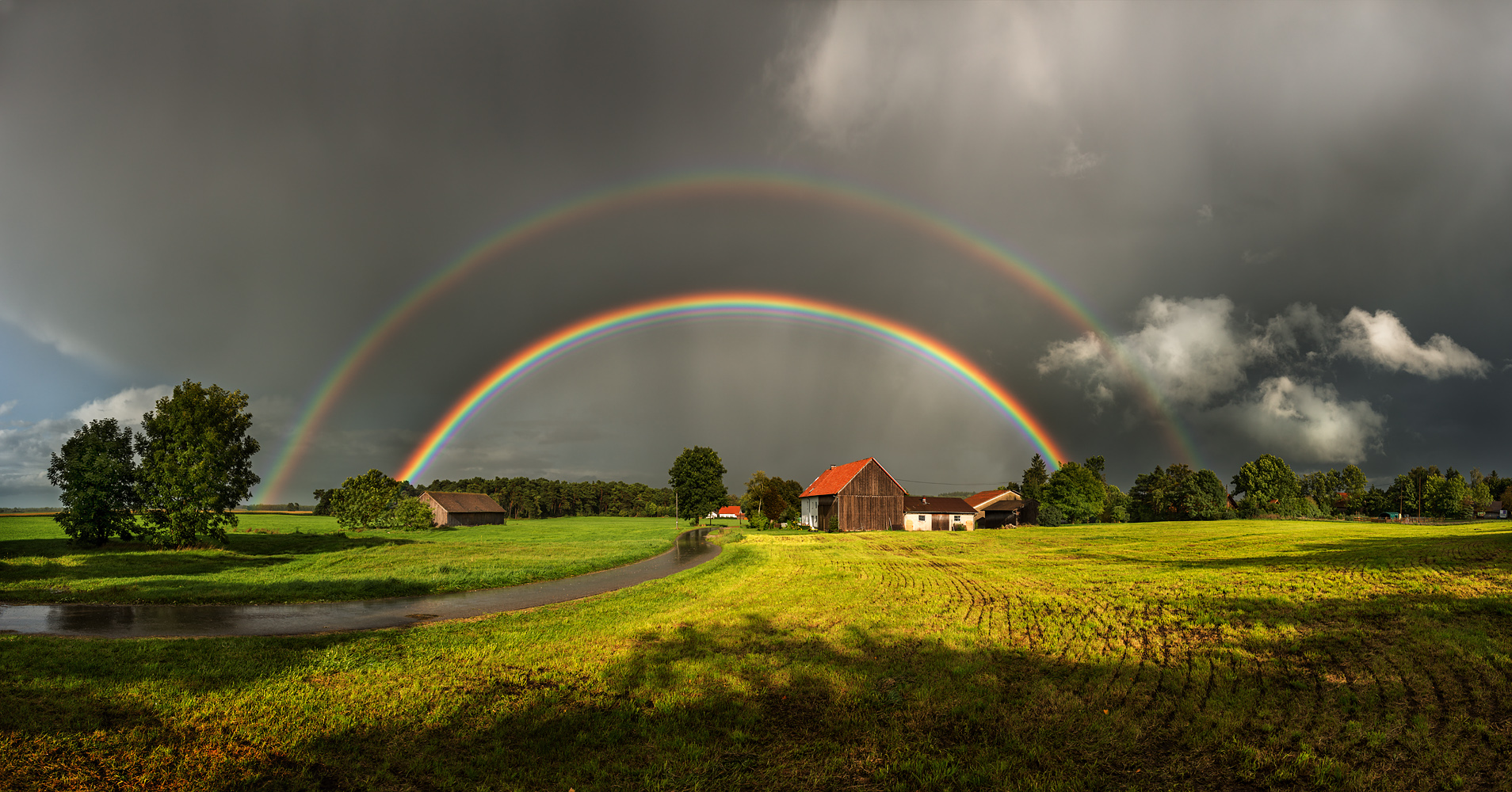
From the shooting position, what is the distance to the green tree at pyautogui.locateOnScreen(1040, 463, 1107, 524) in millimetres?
92000

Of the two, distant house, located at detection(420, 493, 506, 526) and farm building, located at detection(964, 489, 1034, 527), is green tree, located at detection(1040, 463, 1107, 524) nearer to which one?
farm building, located at detection(964, 489, 1034, 527)

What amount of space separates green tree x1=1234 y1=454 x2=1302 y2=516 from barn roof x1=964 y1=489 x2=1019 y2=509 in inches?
1572

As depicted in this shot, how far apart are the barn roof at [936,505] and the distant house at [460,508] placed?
73.5m

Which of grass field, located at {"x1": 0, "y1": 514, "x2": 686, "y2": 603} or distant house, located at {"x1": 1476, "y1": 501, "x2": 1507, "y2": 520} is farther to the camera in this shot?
distant house, located at {"x1": 1476, "y1": 501, "x2": 1507, "y2": 520}

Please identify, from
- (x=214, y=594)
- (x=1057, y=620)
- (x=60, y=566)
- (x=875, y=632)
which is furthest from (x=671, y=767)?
(x=60, y=566)

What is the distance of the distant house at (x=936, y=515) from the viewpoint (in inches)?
2936

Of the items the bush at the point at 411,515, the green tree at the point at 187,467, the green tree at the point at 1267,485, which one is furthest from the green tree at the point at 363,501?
the green tree at the point at 1267,485

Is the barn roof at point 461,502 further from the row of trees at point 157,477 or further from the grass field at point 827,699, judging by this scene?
the grass field at point 827,699

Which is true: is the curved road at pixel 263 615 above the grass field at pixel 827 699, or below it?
below

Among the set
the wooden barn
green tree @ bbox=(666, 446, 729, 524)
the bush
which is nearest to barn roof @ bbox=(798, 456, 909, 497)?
the wooden barn

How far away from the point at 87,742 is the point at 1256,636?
56.3 ft

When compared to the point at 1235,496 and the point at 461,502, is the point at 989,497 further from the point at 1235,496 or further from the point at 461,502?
the point at 461,502

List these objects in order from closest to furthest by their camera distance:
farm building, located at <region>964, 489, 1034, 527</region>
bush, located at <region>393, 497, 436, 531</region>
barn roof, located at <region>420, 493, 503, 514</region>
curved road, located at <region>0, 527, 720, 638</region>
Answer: curved road, located at <region>0, 527, 720, 638</region> < bush, located at <region>393, 497, 436, 531</region> < farm building, located at <region>964, 489, 1034, 527</region> < barn roof, located at <region>420, 493, 503, 514</region>

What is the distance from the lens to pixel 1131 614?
13.9 metres
